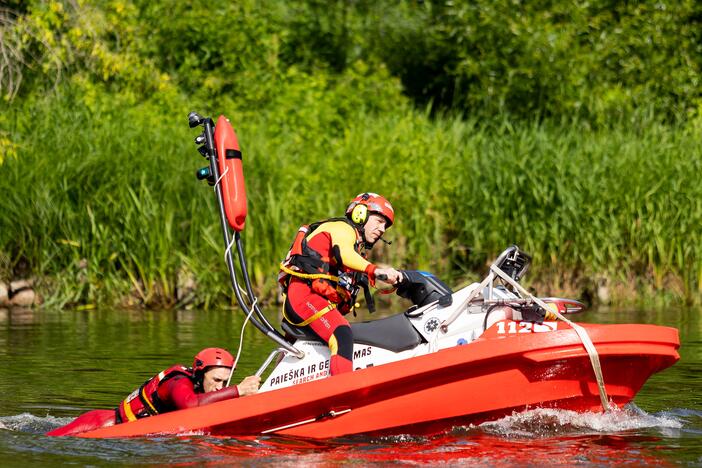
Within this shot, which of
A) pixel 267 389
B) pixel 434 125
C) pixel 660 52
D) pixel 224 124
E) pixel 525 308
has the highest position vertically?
pixel 660 52

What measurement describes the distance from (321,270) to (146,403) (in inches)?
56.5

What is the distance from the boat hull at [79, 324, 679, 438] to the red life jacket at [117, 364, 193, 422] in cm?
20

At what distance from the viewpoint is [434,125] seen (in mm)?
19672

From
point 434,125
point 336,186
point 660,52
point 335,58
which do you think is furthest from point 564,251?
point 335,58

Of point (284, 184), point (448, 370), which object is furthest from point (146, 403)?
point (284, 184)

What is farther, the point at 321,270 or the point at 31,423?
the point at 31,423

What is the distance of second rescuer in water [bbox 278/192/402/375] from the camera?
7.86 meters

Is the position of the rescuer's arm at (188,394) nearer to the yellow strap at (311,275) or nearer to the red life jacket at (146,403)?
the red life jacket at (146,403)

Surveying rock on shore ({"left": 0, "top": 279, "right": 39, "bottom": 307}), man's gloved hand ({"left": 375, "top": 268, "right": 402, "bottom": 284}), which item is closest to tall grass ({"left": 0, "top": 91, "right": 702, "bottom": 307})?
rock on shore ({"left": 0, "top": 279, "right": 39, "bottom": 307})

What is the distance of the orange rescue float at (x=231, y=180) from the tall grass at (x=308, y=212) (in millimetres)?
6860

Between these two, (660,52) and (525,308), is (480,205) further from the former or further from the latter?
(525,308)

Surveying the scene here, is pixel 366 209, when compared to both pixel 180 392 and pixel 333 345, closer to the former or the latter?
pixel 333 345

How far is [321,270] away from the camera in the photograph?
26.3ft

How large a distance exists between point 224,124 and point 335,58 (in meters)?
16.8
